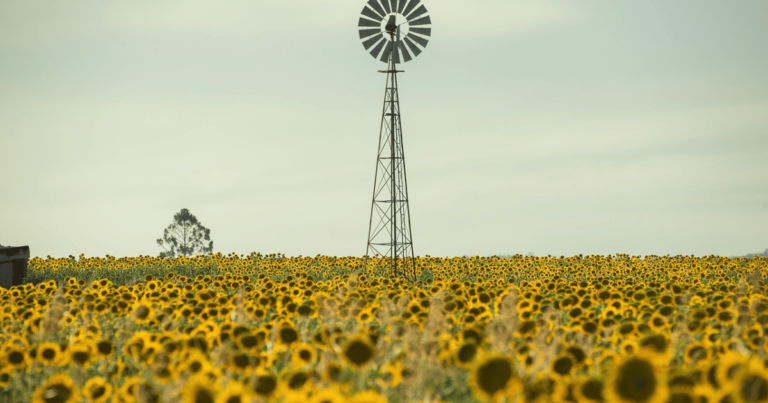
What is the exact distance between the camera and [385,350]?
24.7 feet

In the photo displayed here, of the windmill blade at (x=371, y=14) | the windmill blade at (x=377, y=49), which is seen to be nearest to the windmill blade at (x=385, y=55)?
the windmill blade at (x=377, y=49)

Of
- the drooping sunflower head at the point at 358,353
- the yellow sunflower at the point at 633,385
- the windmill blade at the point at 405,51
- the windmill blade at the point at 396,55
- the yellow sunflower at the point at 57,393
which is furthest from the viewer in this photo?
the windmill blade at the point at 405,51

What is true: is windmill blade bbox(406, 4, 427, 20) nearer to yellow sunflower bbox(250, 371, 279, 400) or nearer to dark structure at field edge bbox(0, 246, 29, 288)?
dark structure at field edge bbox(0, 246, 29, 288)

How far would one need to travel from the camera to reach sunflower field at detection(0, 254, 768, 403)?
5492 millimetres

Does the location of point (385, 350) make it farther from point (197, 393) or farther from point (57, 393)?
point (57, 393)

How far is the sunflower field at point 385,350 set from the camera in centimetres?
549

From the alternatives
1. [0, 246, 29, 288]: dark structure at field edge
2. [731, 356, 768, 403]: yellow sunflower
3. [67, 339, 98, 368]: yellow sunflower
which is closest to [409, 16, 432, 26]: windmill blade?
[0, 246, 29, 288]: dark structure at field edge

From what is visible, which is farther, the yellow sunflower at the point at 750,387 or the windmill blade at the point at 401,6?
the windmill blade at the point at 401,6

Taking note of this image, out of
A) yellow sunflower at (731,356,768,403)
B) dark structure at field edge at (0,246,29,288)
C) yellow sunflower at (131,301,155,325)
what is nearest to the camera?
yellow sunflower at (731,356,768,403)

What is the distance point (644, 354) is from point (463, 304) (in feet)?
15.9

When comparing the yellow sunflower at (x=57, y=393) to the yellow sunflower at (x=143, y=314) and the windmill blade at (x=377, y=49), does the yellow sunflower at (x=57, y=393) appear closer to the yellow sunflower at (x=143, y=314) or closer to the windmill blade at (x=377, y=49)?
the yellow sunflower at (x=143, y=314)

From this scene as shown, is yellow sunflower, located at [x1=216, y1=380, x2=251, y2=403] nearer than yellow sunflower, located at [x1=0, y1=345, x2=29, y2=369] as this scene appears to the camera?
Yes

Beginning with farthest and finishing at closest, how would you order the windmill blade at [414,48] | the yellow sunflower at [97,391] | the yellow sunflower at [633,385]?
1. the windmill blade at [414,48]
2. the yellow sunflower at [97,391]
3. the yellow sunflower at [633,385]

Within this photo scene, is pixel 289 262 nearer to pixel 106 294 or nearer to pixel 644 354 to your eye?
pixel 106 294
